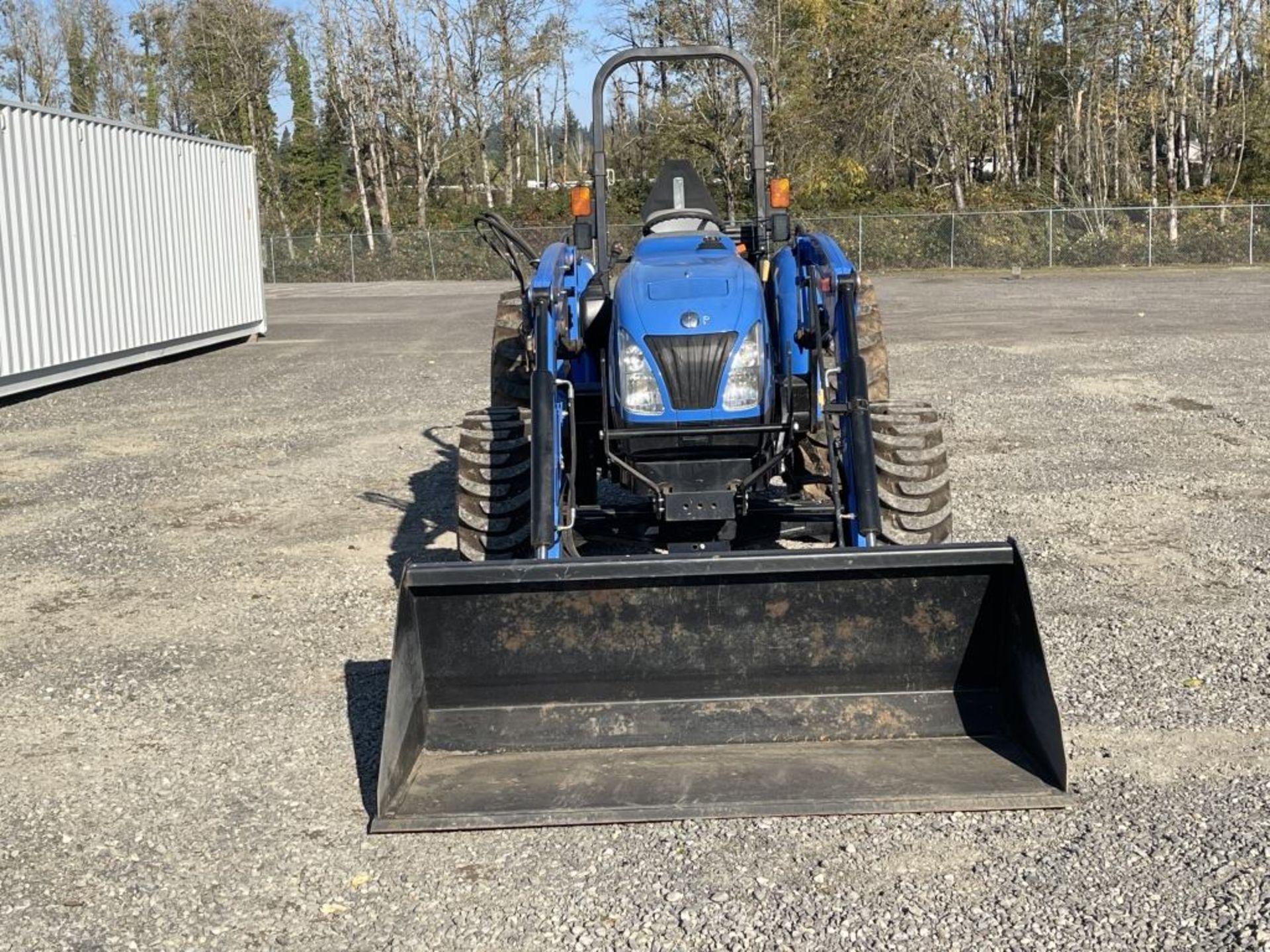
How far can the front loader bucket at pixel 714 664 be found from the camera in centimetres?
495

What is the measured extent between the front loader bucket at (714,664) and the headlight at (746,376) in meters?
1.06

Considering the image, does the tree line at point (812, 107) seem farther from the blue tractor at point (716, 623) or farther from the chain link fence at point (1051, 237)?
the blue tractor at point (716, 623)

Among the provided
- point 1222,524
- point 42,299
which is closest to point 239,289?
point 42,299

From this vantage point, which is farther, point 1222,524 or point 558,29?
point 558,29

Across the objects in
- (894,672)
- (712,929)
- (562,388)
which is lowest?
(712,929)

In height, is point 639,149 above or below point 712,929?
above

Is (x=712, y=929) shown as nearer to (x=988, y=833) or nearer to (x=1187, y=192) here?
(x=988, y=833)

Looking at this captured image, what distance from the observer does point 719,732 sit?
5102 mm

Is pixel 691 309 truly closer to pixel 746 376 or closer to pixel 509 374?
pixel 746 376

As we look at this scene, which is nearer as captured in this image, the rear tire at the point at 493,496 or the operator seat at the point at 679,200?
the rear tire at the point at 493,496

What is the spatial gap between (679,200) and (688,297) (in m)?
2.16

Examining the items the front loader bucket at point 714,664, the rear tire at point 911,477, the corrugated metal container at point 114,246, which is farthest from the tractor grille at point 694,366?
the corrugated metal container at point 114,246

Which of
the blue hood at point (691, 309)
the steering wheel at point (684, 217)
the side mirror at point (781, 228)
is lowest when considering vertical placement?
the blue hood at point (691, 309)

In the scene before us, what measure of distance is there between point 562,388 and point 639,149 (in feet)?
139
